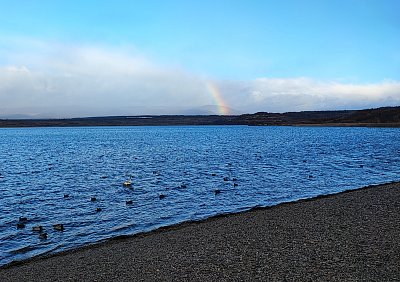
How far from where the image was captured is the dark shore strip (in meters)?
11.4

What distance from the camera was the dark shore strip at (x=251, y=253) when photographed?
37.4 ft

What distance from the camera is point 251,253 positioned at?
1341 centimetres

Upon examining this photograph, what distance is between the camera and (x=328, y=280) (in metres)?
10.5

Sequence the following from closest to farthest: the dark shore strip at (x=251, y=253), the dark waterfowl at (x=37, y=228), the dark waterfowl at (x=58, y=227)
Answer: the dark shore strip at (x=251, y=253)
the dark waterfowl at (x=37, y=228)
the dark waterfowl at (x=58, y=227)

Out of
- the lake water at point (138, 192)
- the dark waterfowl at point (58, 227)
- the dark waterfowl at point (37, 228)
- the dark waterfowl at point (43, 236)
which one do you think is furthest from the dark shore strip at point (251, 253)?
the dark waterfowl at point (37, 228)

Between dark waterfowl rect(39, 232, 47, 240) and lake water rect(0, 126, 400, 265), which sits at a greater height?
dark waterfowl rect(39, 232, 47, 240)

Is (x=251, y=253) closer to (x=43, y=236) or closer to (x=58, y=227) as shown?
(x=43, y=236)

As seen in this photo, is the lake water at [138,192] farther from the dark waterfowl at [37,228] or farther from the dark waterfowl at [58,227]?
the dark waterfowl at [37,228]

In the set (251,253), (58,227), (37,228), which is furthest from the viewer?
(58,227)

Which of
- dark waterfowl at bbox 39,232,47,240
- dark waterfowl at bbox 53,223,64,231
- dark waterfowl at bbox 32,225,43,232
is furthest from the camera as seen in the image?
dark waterfowl at bbox 53,223,64,231

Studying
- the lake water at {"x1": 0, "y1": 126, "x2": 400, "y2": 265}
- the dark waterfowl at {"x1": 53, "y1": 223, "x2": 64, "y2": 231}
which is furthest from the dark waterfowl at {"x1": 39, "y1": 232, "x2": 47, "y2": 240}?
the dark waterfowl at {"x1": 53, "y1": 223, "x2": 64, "y2": 231}

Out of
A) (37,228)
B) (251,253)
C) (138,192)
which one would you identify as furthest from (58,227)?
(251,253)

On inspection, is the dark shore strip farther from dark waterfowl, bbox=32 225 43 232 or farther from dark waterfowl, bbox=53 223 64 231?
dark waterfowl, bbox=32 225 43 232

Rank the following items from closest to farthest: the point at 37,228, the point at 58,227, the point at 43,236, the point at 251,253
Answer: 1. the point at 251,253
2. the point at 43,236
3. the point at 37,228
4. the point at 58,227
